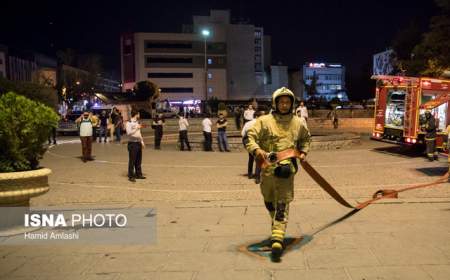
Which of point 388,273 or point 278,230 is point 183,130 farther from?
point 388,273

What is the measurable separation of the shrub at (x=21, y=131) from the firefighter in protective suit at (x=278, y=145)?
3.13 m

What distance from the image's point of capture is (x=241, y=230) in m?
6.11

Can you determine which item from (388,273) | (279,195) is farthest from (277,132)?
(388,273)

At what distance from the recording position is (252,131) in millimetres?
5082

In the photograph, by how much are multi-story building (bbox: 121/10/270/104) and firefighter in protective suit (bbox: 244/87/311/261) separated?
7983cm

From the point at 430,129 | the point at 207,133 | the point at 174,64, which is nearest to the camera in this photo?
the point at 430,129

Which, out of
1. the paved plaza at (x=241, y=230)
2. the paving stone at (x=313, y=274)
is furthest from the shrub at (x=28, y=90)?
the paving stone at (x=313, y=274)

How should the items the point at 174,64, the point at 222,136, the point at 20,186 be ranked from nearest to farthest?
the point at 20,186, the point at 222,136, the point at 174,64

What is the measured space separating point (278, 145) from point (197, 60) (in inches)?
3367

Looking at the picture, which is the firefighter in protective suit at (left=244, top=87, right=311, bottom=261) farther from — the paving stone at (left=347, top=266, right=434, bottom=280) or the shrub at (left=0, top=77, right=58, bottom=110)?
the shrub at (left=0, top=77, right=58, bottom=110)

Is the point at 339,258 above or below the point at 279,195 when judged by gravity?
below

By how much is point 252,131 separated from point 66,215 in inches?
152

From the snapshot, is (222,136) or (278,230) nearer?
(278,230)

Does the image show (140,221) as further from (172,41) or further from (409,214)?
(172,41)
